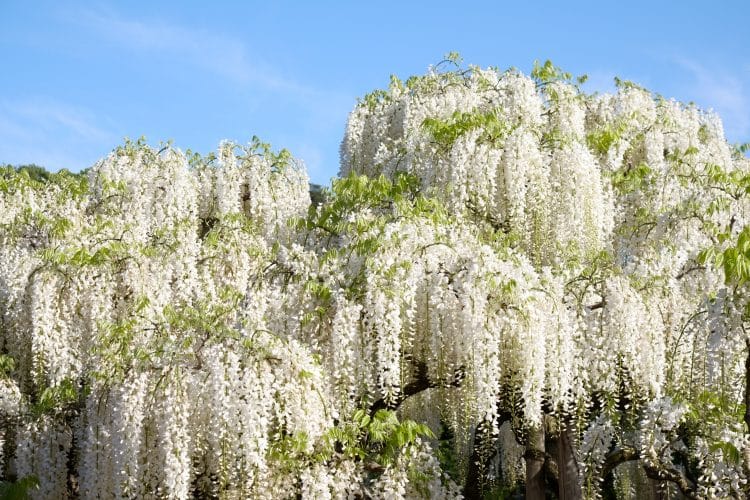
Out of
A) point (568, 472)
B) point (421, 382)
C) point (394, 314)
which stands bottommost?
point (568, 472)

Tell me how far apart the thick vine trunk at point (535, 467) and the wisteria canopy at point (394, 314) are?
0.06 meters

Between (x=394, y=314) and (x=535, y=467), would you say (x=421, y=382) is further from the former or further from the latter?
(x=535, y=467)

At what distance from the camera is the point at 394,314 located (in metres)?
7.86

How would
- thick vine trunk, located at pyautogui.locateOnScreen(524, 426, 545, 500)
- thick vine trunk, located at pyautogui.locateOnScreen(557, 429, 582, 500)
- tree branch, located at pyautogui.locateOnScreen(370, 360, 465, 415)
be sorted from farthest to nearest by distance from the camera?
thick vine trunk, located at pyautogui.locateOnScreen(524, 426, 545, 500) < thick vine trunk, located at pyautogui.locateOnScreen(557, 429, 582, 500) < tree branch, located at pyautogui.locateOnScreen(370, 360, 465, 415)

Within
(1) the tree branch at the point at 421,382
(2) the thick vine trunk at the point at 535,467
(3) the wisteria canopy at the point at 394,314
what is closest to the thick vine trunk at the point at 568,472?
(3) the wisteria canopy at the point at 394,314

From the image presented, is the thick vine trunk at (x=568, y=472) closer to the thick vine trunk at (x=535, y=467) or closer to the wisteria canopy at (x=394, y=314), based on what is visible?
the wisteria canopy at (x=394, y=314)

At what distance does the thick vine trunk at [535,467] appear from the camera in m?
10.4

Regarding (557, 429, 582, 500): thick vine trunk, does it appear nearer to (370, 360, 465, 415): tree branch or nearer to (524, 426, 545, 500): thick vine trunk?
(524, 426, 545, 500): thick vine trunk

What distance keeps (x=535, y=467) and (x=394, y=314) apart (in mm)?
3859

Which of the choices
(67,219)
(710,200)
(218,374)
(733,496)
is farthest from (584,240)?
(67,219)

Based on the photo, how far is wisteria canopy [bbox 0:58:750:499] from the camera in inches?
304

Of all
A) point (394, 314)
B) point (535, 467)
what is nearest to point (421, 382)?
point (394, 314)

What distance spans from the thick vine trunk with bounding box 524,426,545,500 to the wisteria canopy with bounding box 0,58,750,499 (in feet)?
0.19

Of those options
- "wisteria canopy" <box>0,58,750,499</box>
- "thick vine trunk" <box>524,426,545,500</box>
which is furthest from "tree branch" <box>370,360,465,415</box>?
"thick vine trunk" <box>524,426,545,500</box>
